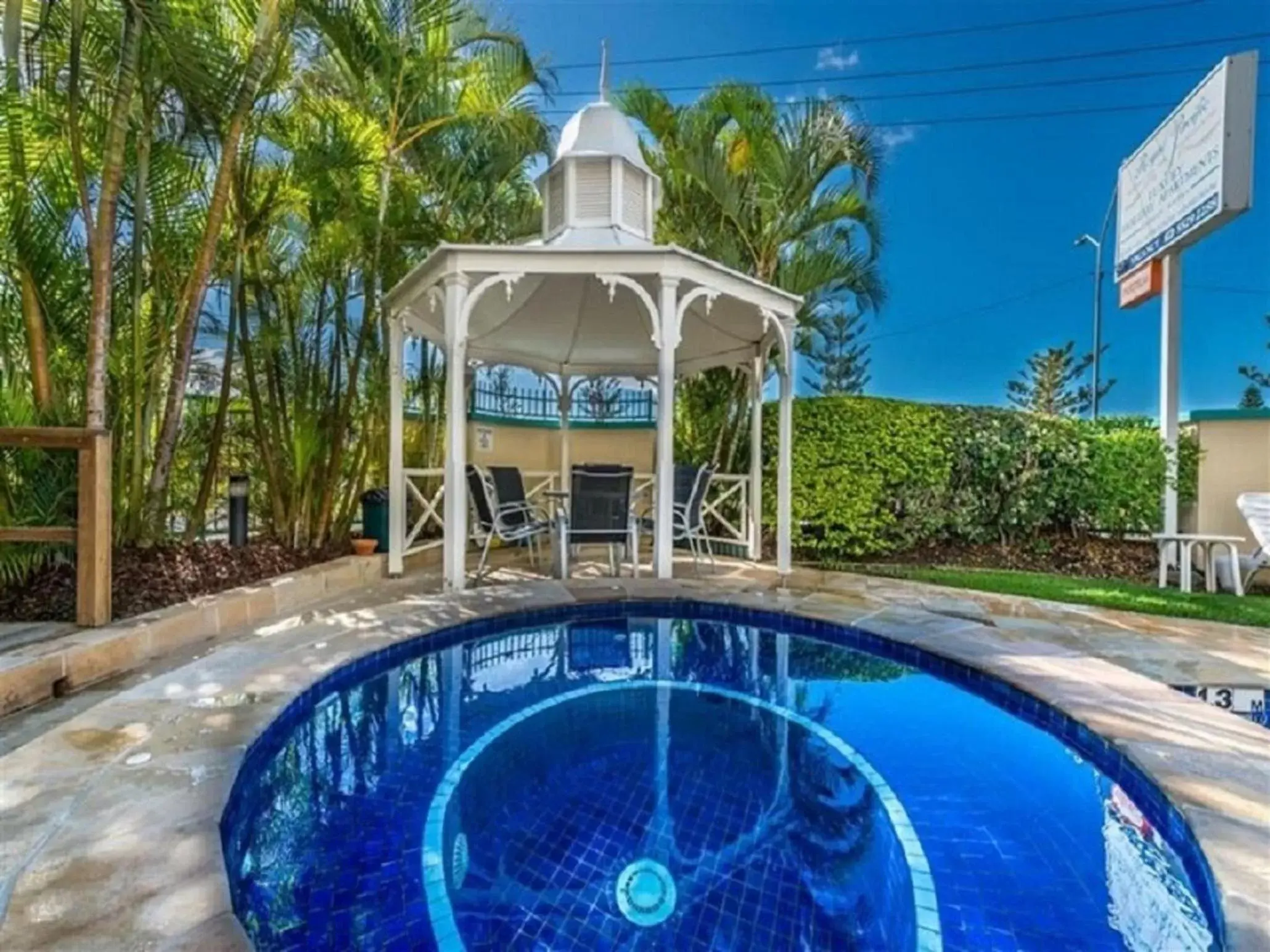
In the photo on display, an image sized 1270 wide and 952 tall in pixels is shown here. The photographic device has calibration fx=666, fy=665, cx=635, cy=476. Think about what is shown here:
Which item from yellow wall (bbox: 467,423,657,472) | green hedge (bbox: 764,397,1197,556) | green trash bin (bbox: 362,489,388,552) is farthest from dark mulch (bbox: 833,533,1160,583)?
green trash bin (bbox: 362,489,388,552)

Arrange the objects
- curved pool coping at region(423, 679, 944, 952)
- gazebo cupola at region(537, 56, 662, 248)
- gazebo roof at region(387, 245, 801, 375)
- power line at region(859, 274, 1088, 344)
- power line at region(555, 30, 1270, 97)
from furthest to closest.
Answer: power line at region(859, 274, 1088, 344), power line at region(555, 30, 1270, 97), gazebo cupola at region(537, 56, 662, 248), gazebo roof at region(387, 245, 801, 375), curved pool coping at region(423, 679, 944, 952)

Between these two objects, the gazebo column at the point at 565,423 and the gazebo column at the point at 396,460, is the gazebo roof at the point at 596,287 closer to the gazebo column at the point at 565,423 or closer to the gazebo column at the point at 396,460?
the gazebo column at the point at 396,460

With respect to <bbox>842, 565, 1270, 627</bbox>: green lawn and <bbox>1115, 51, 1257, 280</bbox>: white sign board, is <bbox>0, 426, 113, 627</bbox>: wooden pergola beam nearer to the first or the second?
<bbox>842, 565, 1270, 627</bbox>: green lawn

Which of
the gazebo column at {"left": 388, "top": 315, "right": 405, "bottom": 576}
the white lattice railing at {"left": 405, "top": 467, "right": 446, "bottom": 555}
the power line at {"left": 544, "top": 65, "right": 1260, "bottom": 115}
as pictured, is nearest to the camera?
the gazebo column at {"left": 388, "top": 315, "right": 405, "bottom": 576}

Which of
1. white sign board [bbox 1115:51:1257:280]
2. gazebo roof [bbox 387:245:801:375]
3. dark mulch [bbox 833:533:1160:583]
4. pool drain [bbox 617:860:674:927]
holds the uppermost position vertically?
white sign board [bbox 1115:51:1257:280]

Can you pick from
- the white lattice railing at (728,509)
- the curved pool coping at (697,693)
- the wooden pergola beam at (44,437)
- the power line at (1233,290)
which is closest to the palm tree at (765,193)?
the white lattice railing at (728,509)

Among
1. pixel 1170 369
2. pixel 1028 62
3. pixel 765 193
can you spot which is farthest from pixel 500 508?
pixel 1028 62

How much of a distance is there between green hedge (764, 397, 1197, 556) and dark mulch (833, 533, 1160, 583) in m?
0.17

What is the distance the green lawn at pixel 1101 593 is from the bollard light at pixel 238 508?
5.99 m

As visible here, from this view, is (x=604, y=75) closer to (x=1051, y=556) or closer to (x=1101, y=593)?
(x=1101, y=593)

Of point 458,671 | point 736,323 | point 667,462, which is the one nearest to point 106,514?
point 458,671

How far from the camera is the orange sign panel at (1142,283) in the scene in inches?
276

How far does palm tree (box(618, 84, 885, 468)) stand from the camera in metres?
7.77

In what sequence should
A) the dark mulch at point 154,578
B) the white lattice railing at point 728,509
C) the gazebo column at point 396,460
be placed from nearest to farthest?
the dark mulch at point 154,578, the gazebo column at point 396,460, the white lattice railing at point 728,509
